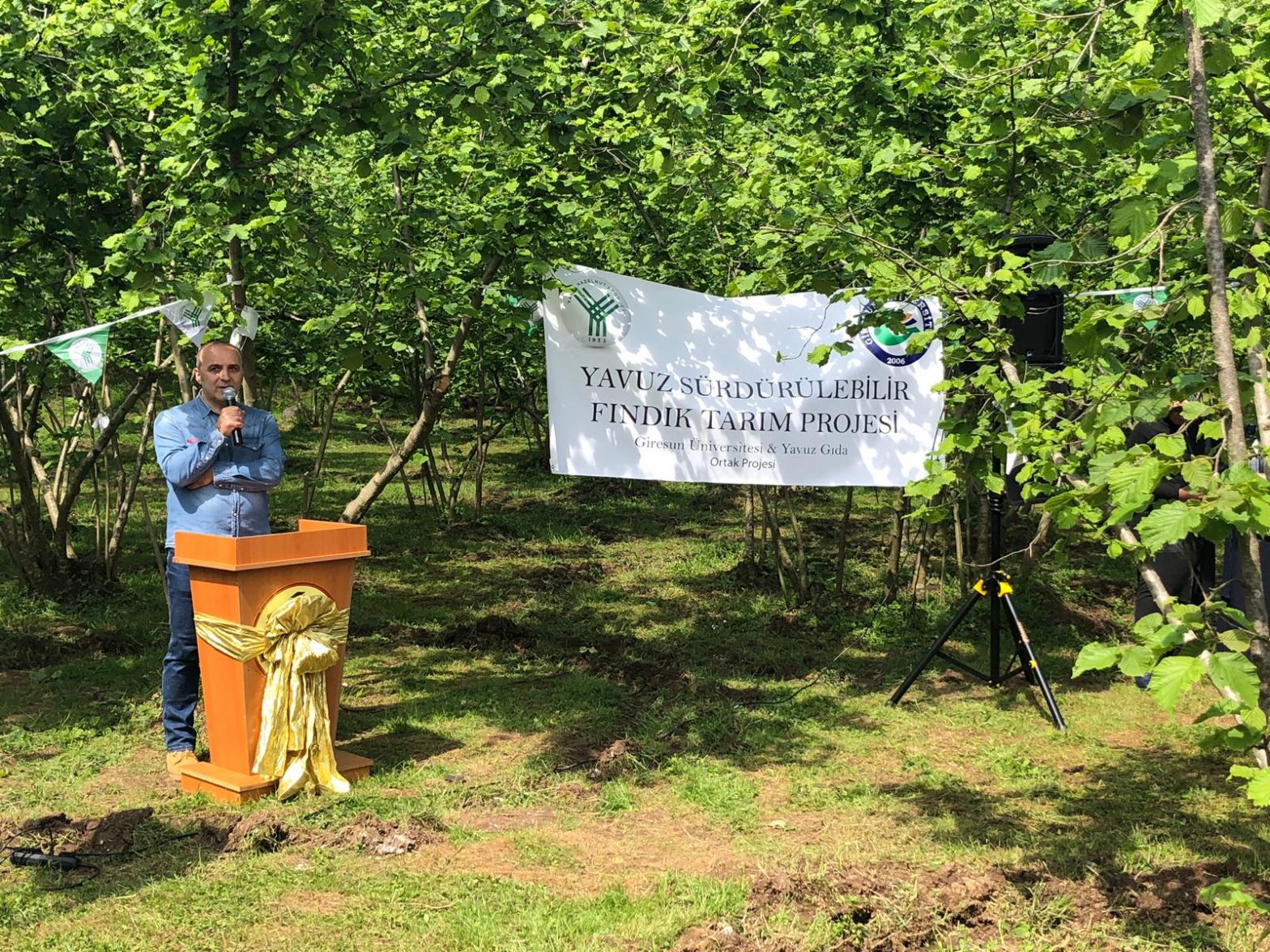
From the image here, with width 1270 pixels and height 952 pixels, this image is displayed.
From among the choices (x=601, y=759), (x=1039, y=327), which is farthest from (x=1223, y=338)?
(x=601, y=759)

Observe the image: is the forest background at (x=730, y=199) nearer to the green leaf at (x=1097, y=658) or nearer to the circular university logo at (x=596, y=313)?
the green leaf at (x=1097, y=658)

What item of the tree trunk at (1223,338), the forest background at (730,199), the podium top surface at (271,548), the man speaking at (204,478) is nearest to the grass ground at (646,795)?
the forest background at (730,199)

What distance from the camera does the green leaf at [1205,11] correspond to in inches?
110

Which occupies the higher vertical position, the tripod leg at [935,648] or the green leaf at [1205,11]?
the green leaf at [1205,11]

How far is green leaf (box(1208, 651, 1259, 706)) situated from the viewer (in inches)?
107

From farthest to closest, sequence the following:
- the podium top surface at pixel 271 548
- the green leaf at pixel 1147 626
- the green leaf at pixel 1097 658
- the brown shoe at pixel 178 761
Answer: the brown shoe at pixel 178 761, the podium top surface at pixel 271 548, the green leaf at pixel 1147 626, the green leaf at pixel 1097 658

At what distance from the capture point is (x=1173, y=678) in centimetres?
271

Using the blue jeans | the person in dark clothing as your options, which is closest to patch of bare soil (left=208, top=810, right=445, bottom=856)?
the blue jeans

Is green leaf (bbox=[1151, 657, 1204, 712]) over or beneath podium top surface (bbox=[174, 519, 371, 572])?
beneath

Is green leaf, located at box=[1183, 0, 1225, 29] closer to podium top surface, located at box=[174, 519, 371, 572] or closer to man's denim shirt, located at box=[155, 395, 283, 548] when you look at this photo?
podium top surface, located at box=[174, 519, 371, 572]

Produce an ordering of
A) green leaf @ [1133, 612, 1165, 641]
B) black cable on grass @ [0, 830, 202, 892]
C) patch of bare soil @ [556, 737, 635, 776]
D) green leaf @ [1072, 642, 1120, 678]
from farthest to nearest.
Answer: patch of bare soil @ [556, 737, 635, 776], black cable on grass @ [0, 830, 202, 892], green leaf @ [1133, 612, 1165, 641], green leaf @ [1072, 642, 1120, 678]

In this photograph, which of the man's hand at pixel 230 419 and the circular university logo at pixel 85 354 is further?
the circular university logo at pixel 85 354

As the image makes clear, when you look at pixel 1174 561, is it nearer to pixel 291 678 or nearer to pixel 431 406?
pixel 431 406

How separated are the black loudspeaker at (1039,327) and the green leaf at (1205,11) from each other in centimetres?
327
